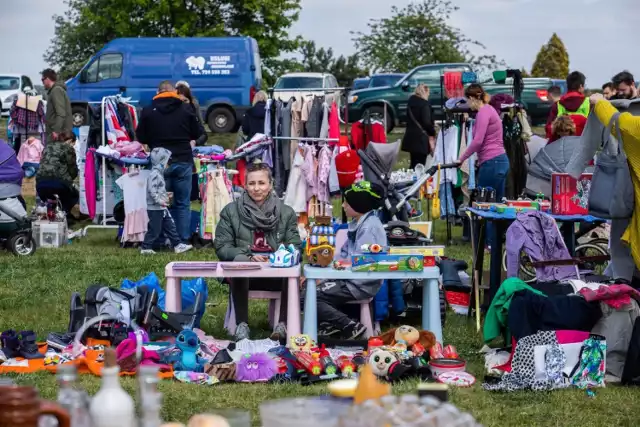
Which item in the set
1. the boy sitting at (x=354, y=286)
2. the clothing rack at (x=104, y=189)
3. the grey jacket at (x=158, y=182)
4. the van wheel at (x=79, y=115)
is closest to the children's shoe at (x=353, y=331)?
the boy sitting at (x=354, y=286)

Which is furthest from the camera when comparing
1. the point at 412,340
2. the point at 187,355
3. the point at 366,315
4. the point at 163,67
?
the point at 163,67

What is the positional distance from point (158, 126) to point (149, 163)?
0.54m

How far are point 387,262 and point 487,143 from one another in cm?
411

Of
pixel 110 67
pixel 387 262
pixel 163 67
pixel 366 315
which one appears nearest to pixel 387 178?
pixel 366 315

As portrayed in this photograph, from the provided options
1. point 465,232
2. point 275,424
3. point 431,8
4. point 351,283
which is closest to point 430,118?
point 465,232

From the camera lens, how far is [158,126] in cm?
1096

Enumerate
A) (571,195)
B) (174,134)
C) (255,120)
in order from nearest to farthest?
(571,195) → (174,134) → (255,120)

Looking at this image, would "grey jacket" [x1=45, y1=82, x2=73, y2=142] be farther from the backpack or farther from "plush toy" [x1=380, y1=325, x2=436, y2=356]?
"plush toy" [x1=380, y1=325, x2=436, y2=356]

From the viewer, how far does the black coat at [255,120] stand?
14617 millimetres

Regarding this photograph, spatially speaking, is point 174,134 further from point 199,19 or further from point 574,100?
point 199,19

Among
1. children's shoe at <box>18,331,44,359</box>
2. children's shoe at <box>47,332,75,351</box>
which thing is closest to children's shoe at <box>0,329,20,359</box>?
children's shoe at <box>18,331,44,359</box>

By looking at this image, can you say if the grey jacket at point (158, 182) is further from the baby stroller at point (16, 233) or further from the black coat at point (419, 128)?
the black coat at point (419, 128)

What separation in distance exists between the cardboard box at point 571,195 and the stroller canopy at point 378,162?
3.20 m

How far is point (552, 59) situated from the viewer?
39.2 m
